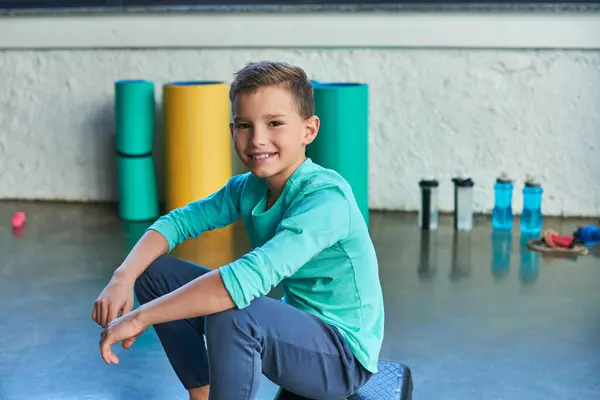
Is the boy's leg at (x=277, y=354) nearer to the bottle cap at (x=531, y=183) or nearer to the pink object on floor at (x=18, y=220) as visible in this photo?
the bottle cap at (x=531, y=183)

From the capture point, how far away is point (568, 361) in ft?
6.99

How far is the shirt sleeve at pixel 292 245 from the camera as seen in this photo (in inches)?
54.3

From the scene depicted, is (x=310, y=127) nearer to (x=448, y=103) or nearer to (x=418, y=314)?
(x=418, y=314)

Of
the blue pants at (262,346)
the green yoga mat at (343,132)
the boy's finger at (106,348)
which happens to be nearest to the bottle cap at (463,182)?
the green yoga mat at (343,132)

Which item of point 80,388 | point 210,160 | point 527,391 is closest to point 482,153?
point 210,160

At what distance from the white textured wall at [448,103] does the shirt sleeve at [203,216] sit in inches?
Answer: 85.2

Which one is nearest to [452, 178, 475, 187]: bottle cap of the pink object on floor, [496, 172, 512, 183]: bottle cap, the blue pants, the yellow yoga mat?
[496, 172, 512, 183]: bottle cap

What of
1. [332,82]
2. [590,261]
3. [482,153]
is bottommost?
[590,261]

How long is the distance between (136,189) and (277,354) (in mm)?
2445

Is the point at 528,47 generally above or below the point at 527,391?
above

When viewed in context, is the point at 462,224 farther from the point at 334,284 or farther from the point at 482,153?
the point at 334,284

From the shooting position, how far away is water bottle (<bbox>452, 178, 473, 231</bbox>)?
11.6 ft

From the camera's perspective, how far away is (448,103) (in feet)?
12.2

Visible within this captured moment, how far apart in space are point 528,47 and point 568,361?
1.84 m
